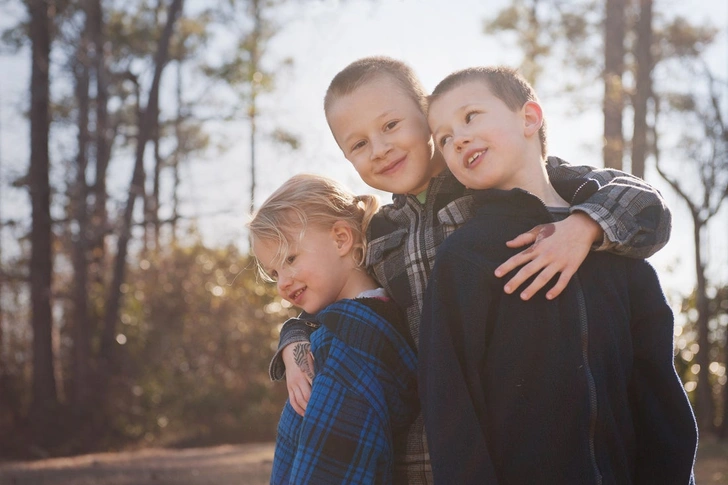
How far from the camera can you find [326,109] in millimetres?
2646

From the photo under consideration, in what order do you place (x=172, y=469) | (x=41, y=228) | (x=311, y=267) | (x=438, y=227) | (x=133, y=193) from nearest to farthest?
(x=438, y=227)
(x=311, y=267)
(x=172, y=469)
(x=133, y=193)
(x=41, y=228)

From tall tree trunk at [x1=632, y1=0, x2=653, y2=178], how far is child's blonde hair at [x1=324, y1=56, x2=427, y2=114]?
291 inches

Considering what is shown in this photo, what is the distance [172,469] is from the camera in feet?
25.9

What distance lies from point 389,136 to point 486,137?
41 cm

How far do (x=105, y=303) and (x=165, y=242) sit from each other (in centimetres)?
267

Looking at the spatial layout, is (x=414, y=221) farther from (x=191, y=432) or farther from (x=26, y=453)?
(x=191, y=432)

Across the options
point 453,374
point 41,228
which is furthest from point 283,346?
point 41,228

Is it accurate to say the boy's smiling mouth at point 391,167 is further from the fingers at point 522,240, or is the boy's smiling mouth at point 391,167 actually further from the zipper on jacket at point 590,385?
the zipper on jacket at point 590,385

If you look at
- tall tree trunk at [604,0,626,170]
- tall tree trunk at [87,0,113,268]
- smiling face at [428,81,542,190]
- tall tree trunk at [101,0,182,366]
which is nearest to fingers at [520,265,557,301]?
smiling face at [428,81,542,190]

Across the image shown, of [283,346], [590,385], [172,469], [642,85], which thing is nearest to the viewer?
[590,385]

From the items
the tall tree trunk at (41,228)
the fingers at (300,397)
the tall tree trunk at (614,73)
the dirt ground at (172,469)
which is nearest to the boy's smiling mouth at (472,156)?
the fingers at (300,397)

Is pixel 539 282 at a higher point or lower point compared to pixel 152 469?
higher

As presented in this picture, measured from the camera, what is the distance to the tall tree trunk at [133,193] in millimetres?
11078

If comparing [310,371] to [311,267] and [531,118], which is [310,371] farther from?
[531,118]
